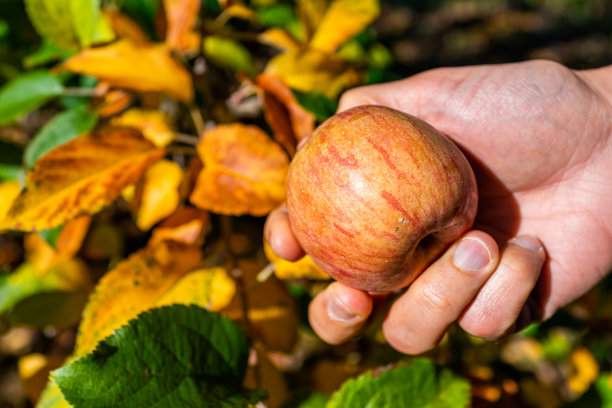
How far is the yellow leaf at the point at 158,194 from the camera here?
1150 millimetres

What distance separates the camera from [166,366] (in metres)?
0.82

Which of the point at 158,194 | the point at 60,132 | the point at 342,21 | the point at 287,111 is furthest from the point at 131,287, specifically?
the point at 342,21

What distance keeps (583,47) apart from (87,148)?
134 inches

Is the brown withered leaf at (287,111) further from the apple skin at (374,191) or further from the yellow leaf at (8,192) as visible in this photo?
the yellow leaf at (8,192)

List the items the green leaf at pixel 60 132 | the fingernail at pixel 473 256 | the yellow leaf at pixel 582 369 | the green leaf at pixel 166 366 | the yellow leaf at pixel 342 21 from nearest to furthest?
the green leaf at pixel 166 366 → the fingernail at pixel 473 256 → the green leaf at pixel 60 132 → the yellow leaf at pixel 342 21 → the yellow leaf at pixel 582 369

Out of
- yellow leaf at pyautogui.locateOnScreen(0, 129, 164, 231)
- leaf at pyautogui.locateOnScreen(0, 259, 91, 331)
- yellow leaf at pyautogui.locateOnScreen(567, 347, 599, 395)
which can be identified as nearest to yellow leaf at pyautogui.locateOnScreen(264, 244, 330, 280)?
yellow leaf at pyautogui.locateOnScreen(0, 129, 164, 231)

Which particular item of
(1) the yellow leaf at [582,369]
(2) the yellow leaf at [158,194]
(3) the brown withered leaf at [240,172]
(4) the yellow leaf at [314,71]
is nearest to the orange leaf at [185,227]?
(2) the yellow leaf at [158,194]

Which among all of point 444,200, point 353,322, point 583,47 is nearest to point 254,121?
point 353,322

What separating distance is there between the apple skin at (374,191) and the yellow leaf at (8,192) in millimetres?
775

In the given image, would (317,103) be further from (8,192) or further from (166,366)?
(8,192)

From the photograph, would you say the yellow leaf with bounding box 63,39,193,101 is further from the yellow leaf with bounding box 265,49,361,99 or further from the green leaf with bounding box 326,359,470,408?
the green leaf with bounding box 326,359,470,408

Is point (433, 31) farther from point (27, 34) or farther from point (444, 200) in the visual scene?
point (444, 200)

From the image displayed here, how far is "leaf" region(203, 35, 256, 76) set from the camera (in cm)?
125

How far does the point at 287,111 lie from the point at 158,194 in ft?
1.18
